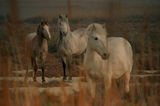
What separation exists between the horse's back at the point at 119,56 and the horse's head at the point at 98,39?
2.10 ft

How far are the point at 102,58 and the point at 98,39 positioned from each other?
0.95 feet

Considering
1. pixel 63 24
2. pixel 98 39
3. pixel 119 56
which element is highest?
pixel 63 24

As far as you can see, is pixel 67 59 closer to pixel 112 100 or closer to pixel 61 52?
pixel 61 52

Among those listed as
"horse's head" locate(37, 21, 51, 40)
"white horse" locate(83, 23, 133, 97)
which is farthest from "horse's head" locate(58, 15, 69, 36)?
"white horse" locate(83, 23, 133, 97)

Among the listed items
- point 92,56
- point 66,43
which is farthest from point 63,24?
point 92,56

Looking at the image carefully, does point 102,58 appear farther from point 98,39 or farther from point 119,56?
point 119,56

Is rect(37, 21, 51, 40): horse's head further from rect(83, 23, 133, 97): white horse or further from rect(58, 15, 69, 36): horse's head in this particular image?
rect(83, 23, 133, 97): white horse

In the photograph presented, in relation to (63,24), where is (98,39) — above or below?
below

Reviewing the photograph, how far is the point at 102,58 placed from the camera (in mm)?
4504

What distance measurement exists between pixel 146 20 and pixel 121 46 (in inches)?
102

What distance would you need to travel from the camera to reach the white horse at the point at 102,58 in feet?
15.0

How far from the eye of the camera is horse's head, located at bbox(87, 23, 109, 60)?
4.52 meters

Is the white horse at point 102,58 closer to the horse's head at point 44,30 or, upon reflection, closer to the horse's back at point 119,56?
the horse's back at point 119,56

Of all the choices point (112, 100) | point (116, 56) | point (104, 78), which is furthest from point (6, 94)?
point (116, 56)
